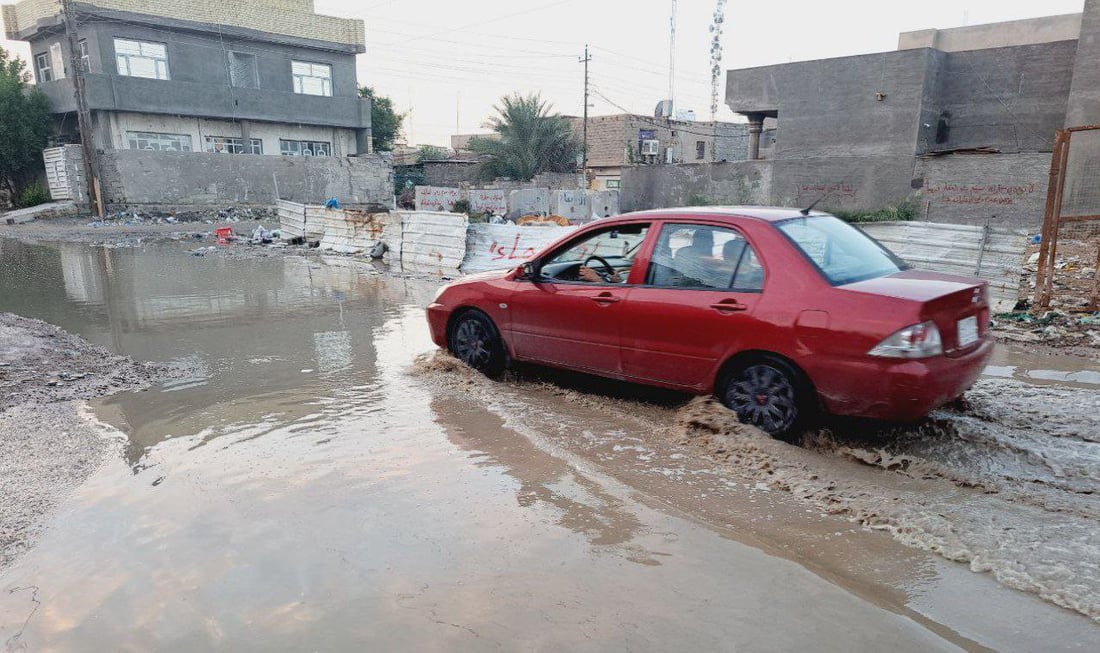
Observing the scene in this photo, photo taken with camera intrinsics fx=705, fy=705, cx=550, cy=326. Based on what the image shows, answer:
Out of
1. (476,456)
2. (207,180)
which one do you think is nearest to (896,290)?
(476,456)

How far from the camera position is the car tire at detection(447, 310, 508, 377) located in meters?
6.15

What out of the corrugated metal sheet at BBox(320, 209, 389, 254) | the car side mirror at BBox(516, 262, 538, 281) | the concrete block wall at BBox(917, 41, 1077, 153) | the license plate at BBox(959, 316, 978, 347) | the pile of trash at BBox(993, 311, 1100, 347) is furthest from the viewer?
the concrete block wall at BBox(917, 41, 1077, 153)

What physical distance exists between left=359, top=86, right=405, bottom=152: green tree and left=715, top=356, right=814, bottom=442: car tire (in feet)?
156

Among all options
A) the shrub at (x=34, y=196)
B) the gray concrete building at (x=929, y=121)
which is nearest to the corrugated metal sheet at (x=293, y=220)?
the gray concrete building at (x=929, y=121)

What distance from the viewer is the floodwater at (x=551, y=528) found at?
105 inches

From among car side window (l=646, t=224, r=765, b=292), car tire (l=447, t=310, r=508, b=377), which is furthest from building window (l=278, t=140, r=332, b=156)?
car side window (l=646, t=224, r=765, b=292)

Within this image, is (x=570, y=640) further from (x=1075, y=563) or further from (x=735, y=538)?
(x=1075, y=563)

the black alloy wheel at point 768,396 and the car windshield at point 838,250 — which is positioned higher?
the car windshield at point 838,250

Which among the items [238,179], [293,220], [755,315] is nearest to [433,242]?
[293,220]

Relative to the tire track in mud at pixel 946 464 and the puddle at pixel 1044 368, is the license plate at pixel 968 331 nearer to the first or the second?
the tire track in mud at pixel 946 464

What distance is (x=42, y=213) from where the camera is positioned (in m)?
27.9

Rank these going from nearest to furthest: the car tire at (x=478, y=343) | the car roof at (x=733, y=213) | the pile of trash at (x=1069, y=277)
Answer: the car roof at (x=733, y=213) → the car tire at (x=478, y=343) → the pile of trash at (x=1069, y=277)

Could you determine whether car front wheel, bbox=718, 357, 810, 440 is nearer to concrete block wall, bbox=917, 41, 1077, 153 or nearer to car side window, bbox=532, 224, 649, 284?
car side window, bbox=532, 224, 649, 284

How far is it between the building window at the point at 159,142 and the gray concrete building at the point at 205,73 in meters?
0.05
